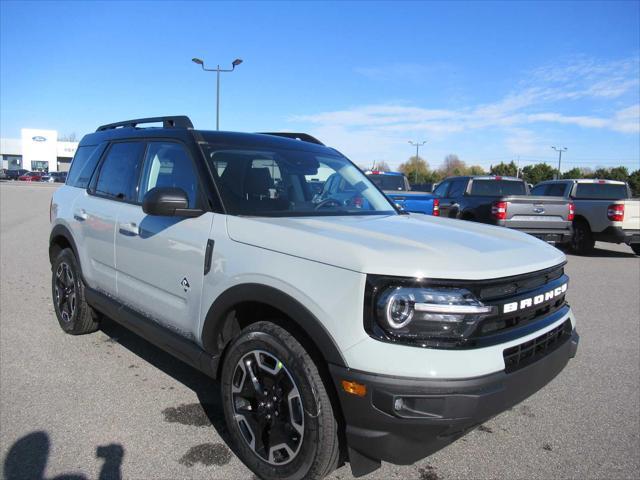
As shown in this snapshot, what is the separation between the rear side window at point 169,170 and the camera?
3201 millimetres

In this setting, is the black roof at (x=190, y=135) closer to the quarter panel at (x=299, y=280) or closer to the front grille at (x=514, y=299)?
the quarter panel at (x=299, y=280)

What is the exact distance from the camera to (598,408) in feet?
11.5

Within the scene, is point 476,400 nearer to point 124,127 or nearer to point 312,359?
point 312,359

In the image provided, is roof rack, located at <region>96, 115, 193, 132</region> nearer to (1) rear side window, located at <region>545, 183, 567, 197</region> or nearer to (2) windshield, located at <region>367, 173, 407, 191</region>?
(2) windshield, located at <region>367, 173, 407, 191</region>

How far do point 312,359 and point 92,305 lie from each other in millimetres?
2754

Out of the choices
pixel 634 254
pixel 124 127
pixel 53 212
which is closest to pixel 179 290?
pixel 124 127

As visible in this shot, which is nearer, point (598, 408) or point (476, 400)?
point (476, 400)

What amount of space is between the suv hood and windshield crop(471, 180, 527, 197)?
9885mm

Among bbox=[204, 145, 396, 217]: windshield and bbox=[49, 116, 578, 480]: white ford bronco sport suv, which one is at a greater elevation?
bbox=[204, 145, 396, 217]: windshield

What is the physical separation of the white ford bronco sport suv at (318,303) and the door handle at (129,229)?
0.05 ft

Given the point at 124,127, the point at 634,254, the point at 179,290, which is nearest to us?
the point at 179,290

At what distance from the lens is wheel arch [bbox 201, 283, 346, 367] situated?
7.30 ft

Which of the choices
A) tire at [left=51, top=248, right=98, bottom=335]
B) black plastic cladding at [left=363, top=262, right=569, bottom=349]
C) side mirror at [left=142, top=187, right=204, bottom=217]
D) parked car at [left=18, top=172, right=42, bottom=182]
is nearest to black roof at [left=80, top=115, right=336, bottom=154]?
side mirror at [left=142, top=187, right=204, bottom=217]

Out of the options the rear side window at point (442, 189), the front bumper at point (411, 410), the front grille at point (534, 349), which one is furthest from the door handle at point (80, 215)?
the rear side window at point (442, 189)
